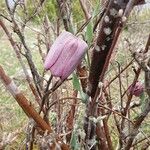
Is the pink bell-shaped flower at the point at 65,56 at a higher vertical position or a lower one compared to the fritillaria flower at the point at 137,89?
higher

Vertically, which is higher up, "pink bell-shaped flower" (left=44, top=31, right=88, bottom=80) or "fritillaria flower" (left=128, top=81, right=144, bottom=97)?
"pink bell-shaped flower" (left=44, top=31, right=88, bottom=80)

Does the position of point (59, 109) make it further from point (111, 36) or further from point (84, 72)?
point (111, 36)

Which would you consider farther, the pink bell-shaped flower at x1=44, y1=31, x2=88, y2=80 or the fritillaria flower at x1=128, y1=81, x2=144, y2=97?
the fritillaria flower at x1=128, y1=81, x2=144, y2=97

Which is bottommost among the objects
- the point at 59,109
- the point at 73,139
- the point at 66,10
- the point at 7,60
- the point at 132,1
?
the point at 7,60

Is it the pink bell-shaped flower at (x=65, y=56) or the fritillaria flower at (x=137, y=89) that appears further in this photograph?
the fritillaria flower at (x=137, y=89)

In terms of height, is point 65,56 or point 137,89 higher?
point 65,56

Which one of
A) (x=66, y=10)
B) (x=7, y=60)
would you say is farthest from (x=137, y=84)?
(x=7, y=60)

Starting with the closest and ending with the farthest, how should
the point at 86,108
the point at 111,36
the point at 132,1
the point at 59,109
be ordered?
the point at 132,1
the point at 111,36
the point at 86,108
the point at 59,109

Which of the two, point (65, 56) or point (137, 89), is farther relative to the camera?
point (137, 89)
